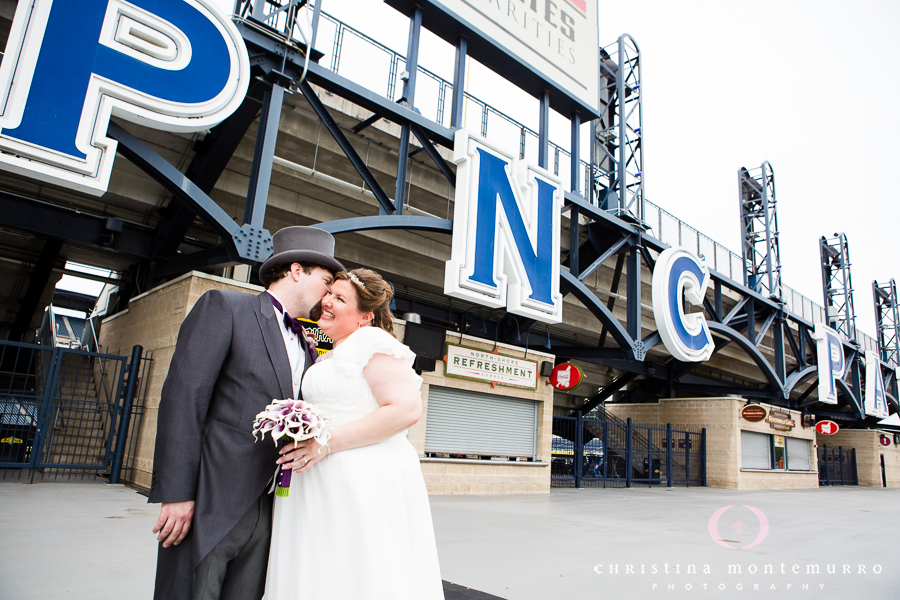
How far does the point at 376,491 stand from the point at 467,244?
774 cm

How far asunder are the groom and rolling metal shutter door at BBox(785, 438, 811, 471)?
1007 inches

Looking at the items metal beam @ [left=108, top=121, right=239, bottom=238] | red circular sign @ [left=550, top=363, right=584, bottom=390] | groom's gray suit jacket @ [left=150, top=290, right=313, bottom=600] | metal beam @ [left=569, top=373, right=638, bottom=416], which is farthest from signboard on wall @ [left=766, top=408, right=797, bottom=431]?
groom's gray suit jacket @ [left=150, top=290, right=313, bottom=600]

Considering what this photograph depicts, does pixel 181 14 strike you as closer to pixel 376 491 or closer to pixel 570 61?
pixel 376 491

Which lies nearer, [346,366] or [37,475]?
[346,366]

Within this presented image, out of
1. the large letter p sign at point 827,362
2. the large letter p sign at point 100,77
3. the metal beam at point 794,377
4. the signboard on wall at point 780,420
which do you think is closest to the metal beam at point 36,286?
the large letter p sign at point 100,77

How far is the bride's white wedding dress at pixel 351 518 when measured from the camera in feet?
6.70

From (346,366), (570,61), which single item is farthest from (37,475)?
(570,61)

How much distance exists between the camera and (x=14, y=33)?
18.5 feet

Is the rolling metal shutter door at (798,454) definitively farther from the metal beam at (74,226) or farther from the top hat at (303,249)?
the top hat at (303,249)

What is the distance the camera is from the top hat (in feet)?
7.88

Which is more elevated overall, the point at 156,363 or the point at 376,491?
the point at 156,363

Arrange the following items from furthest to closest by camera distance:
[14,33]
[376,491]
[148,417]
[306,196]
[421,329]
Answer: [306,196]
[421,329]
[148,417]
[14,33]
[376,491]

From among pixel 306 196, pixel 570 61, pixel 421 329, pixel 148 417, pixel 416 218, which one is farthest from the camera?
pixel 570 61

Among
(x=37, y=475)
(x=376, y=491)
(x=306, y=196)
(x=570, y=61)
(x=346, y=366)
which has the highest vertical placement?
(x=570, y=61)
